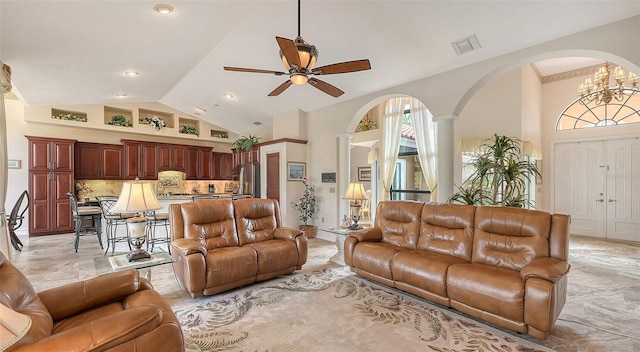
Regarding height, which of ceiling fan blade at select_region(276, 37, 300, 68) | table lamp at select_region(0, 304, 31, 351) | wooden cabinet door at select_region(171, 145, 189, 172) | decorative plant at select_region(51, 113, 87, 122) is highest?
decorative plant at select_region(51, 113, 87, 122)

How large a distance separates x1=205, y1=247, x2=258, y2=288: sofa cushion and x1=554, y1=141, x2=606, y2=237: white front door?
746 cm

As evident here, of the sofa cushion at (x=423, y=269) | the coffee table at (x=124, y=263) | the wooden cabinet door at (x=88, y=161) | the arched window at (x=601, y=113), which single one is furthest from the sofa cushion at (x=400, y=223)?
the wooden cabinet door at (x=88, y=161)

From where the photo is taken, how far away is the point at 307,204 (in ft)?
22.0

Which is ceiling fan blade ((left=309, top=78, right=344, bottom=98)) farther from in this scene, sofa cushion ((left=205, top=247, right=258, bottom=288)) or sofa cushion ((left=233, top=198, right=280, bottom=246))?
sofa cushion ((left=205, top=247, right=258, bottom=288))

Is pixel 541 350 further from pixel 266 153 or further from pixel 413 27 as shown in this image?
pixel 266 153

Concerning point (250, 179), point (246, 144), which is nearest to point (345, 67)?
point (246, 144)

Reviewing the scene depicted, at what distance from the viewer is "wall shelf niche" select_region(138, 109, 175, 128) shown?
859 cm

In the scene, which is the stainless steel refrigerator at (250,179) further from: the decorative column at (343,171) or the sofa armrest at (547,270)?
the sofa armrest at (547,270)

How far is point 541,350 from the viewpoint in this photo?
225 cm

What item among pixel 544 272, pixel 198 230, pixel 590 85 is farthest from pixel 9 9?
pixel 590 85

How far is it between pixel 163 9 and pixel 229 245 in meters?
2.90

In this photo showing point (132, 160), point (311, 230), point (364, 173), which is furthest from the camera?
point (364, 173)

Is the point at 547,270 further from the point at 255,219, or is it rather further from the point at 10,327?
the point at 255,219

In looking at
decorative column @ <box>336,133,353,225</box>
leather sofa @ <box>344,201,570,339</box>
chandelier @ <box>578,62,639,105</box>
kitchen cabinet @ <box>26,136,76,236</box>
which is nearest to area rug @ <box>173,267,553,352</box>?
leather sofa @ <box>344,201,570,339</box>
